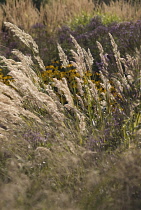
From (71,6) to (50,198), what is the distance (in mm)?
8893

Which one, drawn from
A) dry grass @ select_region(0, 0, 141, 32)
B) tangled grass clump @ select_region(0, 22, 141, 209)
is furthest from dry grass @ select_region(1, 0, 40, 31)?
tangled grass clump @ select_region(0, 22, 141, 209)

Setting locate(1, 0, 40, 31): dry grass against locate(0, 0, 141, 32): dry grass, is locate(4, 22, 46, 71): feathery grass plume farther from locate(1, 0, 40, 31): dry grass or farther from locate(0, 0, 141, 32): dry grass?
locate(1, 0, 40, 31): dry grass

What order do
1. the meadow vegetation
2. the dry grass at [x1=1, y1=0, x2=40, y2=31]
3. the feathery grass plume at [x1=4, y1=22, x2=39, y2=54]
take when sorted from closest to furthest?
the meadow vegetation < the feathery grass plume at [x1=4, y1=22, x2=39, y2=54] < the dry grass at [x1=1, y1=0, x2=40, y2=31]

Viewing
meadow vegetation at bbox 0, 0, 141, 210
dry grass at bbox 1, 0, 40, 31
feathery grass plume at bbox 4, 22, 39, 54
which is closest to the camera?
meadow vegetation at bbox 0, 0, 141, 210

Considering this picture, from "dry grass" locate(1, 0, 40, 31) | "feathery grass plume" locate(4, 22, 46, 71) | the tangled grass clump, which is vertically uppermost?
"dry grass" locate(1, 0, 40, 31)

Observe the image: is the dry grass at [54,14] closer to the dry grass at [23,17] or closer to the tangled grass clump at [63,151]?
the dry grass at [23,17]

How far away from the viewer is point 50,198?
80.0 inches

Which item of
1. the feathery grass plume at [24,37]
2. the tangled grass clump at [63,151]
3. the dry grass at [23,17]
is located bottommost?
the tangled grass clump at [63,151]

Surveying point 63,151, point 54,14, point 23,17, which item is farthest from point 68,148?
point 54,14

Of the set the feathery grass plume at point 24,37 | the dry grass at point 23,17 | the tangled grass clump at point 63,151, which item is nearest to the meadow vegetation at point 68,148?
the tangled grass clump at point 63,151

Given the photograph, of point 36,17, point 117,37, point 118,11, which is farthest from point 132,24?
point 36,17

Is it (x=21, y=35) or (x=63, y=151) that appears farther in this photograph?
(x=21, y=35)

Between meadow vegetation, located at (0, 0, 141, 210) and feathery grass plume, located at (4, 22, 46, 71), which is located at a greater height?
feathery grass plume, located at (4, 22, 46, 71)

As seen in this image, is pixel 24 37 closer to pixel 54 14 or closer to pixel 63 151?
pixel 63 151
